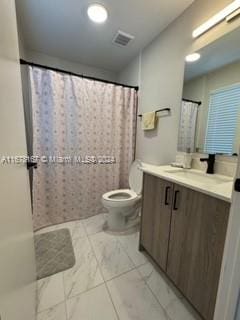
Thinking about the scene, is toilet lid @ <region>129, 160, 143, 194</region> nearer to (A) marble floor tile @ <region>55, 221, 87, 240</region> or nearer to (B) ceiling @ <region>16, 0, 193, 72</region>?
(A) marble floor tile @ <region>55, 221, 87, 240</region>

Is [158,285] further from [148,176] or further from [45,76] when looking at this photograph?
[45,76]

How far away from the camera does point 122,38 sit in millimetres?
1827

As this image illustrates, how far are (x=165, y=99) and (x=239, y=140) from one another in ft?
2.96

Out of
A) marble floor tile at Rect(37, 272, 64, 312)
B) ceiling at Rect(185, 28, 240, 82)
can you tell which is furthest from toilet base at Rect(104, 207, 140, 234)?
ceiling at Rect(185, 28, 240, 82)

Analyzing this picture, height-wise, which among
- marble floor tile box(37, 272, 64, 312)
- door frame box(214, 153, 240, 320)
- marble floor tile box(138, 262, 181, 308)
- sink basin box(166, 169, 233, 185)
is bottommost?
marble floor tile box(37, 272, 64, 312)

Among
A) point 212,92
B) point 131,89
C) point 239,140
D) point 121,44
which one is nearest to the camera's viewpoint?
point 239,140

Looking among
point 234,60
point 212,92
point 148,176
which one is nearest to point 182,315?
point 148,176

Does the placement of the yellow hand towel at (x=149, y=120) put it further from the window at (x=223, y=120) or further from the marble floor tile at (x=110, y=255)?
the marble floor tile at (x=110, y=255)

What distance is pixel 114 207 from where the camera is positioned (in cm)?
177

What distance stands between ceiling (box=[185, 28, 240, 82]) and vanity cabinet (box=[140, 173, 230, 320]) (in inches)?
41.5

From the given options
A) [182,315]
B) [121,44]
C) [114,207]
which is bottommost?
[182,315]

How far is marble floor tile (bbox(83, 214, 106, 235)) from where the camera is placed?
6.27 feet

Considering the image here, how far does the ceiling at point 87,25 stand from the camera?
141cm

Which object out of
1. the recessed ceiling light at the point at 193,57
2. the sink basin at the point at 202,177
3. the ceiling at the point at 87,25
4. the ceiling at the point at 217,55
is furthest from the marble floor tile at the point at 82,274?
the ceiling at the point at 87,25
